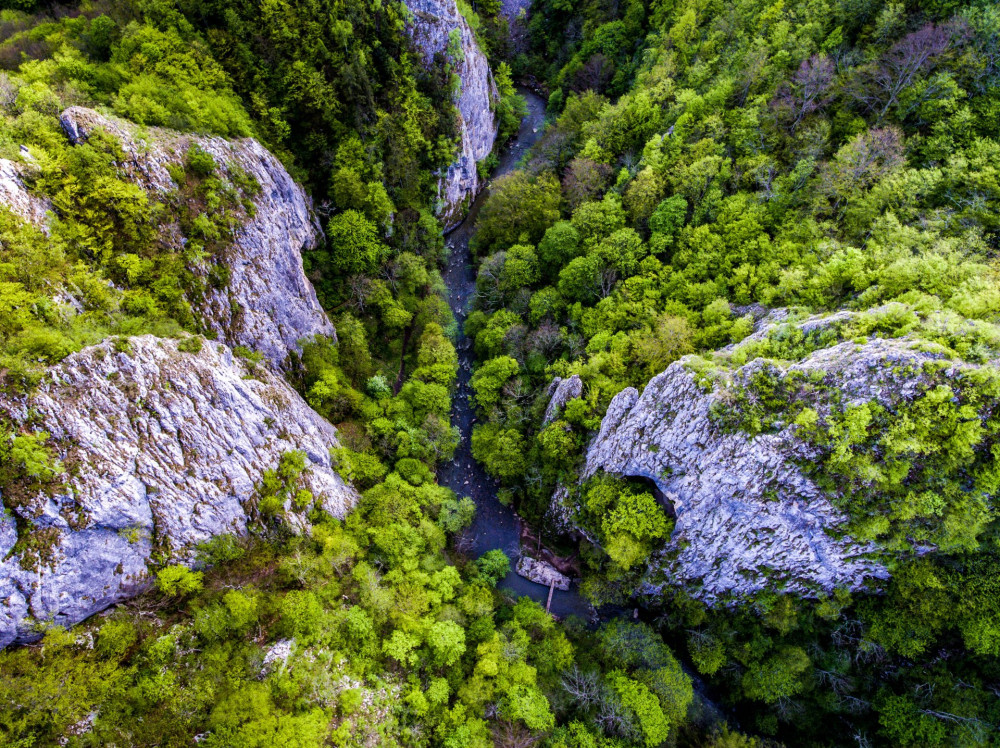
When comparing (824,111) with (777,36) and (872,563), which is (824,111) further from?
(872,563)

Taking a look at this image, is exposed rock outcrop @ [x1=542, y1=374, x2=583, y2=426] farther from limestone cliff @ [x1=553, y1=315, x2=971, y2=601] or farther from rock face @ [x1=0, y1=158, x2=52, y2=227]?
rock face @ [x1=0, y1=158, x2=52, y2=227]

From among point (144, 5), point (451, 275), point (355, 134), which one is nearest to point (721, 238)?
point (451, 275)

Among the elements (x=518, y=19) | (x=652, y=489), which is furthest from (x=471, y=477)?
(x=518, y=19)

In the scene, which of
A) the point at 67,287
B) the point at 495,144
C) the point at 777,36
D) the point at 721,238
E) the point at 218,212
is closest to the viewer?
the point at 67,287

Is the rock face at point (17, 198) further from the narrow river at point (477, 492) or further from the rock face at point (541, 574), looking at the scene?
the rock face at point (541, 574)

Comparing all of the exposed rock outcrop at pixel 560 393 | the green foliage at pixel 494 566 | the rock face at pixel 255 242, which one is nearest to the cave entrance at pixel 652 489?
the exposed rock outcrop at pixel 560 393

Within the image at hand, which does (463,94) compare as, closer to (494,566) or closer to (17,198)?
(17,198)
